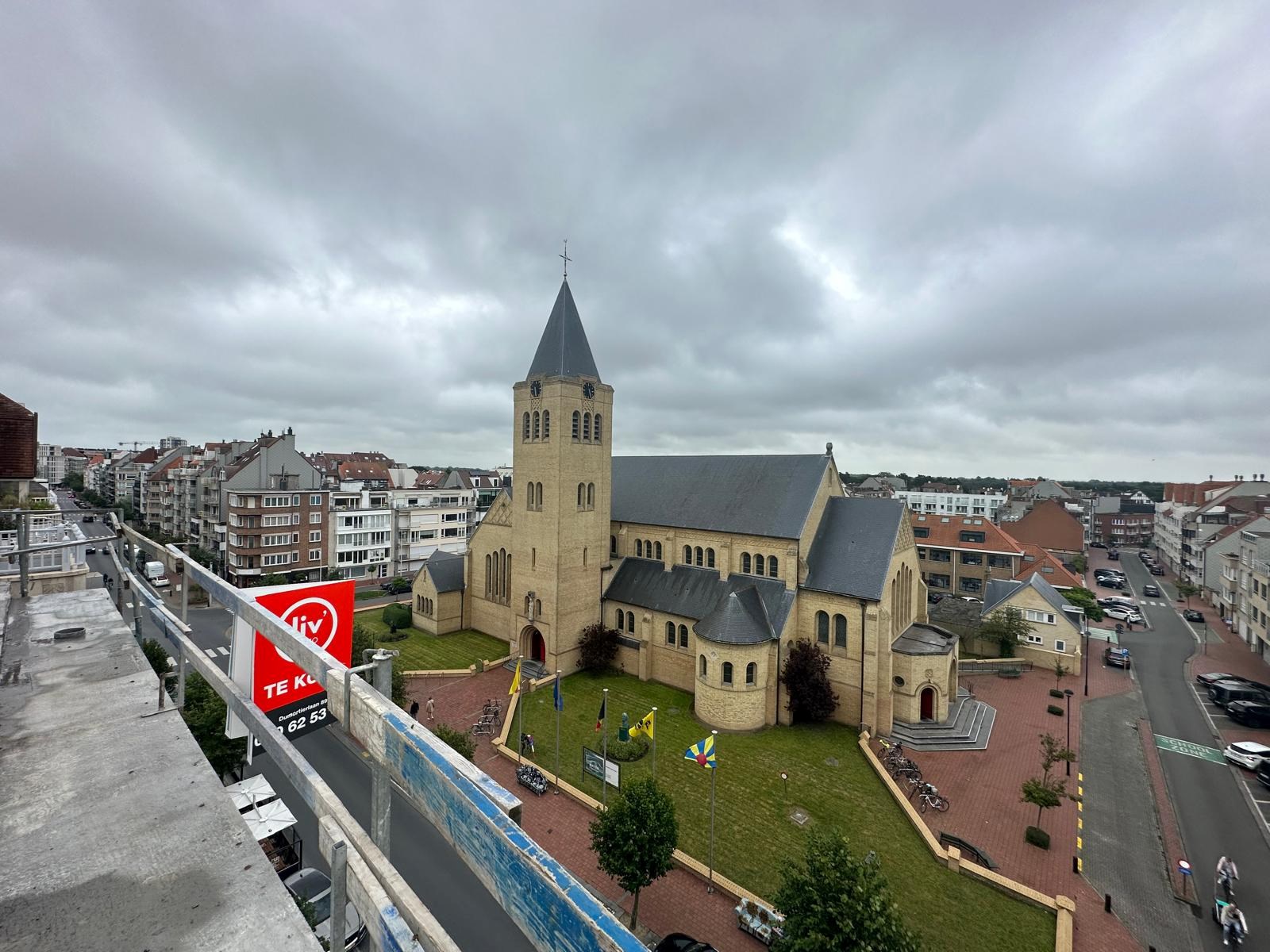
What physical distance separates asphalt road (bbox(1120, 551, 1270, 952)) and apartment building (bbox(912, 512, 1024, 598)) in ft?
42.4

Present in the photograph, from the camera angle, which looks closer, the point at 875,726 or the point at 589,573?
the point at 875,726

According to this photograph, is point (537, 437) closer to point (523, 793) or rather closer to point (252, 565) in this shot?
point (523, 793)

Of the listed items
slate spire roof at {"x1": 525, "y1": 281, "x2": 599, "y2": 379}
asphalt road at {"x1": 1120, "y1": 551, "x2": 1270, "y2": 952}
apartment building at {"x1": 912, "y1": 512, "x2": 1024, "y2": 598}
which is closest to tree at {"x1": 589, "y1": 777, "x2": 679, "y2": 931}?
asphalt road at {"x1": 1120, "y1": 551, "x2": 1270, "y2": 952}

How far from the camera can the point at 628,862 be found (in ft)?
46.8

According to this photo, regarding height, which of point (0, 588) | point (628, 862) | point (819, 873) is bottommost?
point (628, 862)

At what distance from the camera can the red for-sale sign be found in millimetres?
6129

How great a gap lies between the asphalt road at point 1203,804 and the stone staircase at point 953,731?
6.71m

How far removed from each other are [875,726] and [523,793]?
1643 cm

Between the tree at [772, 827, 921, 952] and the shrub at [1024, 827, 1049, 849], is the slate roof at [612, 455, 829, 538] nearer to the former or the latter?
the shrub at [1024, 827, 1049, 849]

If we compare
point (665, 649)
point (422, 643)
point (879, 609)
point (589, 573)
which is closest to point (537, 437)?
point (589, 573)

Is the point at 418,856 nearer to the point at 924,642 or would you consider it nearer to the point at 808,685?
the point at 808,685

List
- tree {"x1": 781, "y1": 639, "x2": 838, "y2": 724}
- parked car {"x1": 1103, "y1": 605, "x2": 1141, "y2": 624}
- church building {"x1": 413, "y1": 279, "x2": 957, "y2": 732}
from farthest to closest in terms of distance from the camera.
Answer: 1. parked car {"x1": 1103, "y1": 605, "x2": 1141, "y2": 624}
2. church building {"x1": 413, "y1": 279, "x2": 957, "y2": 732}
3. tree {"x1": 781, "y1": 639, "x2": 838, "y2": 724}

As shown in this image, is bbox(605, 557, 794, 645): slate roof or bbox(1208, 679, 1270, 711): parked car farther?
bbox(1208, 679, 1270, 711): parked car

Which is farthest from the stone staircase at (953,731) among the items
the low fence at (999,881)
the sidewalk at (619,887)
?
the sidewalk at (619,887)
